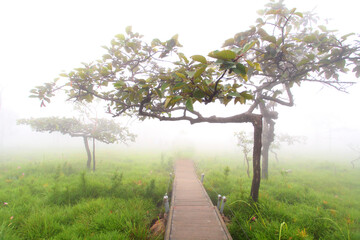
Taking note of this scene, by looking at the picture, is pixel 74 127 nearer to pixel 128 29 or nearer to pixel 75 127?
pixel 75 127

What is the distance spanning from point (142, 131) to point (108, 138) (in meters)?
44.6

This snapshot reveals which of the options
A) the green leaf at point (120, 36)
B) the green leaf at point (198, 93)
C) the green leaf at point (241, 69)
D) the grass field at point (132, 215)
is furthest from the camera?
the grass field at point (132, 215)

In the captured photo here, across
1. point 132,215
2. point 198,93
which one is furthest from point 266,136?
point 198,93

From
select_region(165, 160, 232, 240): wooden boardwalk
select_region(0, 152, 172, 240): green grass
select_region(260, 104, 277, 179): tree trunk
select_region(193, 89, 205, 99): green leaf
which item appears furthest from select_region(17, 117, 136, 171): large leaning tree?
select_region(193, 89, 205, 99): green leaf

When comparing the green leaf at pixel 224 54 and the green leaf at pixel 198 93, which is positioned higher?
the green leaf at pixel 224 54

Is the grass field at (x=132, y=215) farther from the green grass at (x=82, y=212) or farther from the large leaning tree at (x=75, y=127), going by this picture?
the large leaning tree at (x=75, y=127)

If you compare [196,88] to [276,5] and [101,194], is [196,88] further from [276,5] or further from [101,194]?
[276,5]

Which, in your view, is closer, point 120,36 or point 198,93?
point 198,93

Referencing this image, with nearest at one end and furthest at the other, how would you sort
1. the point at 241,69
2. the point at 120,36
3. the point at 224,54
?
the point at 224,54 → the point at 241,69 → the point at 120,36

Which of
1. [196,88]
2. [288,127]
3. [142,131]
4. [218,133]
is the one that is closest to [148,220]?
[196,88]

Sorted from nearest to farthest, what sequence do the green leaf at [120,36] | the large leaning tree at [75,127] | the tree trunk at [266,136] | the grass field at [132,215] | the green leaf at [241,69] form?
the green leaf at [241,69]
the green leaf at [120,36]
the grass field at [132,215]
the tree trunk at [266,136]
the large leaning tree at [75,127]

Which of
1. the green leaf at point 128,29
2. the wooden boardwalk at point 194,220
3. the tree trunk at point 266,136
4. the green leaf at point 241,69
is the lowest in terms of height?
the wooden boardwalk at point 194,220

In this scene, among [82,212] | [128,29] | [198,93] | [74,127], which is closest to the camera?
[198,93]

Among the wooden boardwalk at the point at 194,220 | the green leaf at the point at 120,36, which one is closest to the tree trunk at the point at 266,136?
the wooden boardwalk at the point at 194,220
